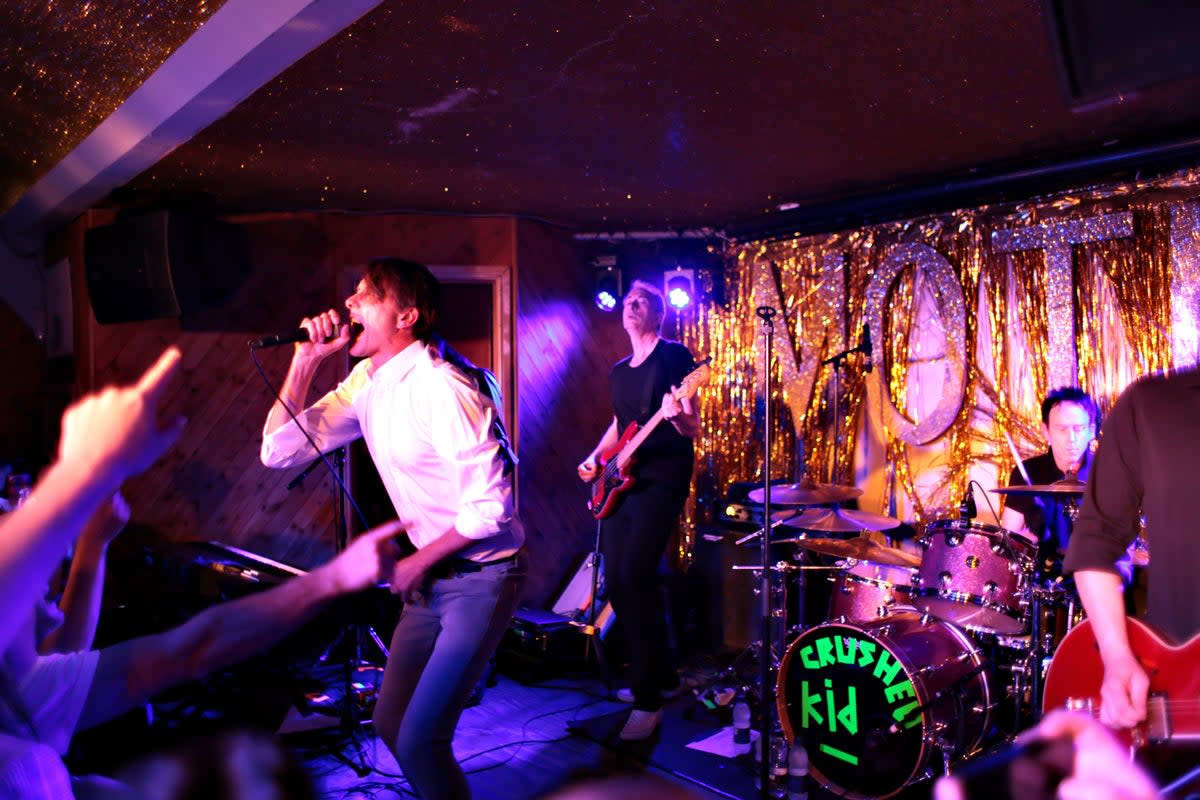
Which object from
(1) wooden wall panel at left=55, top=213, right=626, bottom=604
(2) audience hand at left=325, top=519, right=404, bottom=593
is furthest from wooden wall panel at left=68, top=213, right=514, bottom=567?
(2) audience hand at left=325, top=519, right=404, bottom=593

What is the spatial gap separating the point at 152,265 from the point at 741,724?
4.46 metres

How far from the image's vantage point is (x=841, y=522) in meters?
4.44

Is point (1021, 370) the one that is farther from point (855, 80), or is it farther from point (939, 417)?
point (855, 80)

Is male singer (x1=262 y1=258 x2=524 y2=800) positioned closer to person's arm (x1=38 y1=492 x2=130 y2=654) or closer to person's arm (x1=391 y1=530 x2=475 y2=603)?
person's arm (x1=391 y1=530 x2=475 y2=603)

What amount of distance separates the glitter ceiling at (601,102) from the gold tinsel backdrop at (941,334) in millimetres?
431

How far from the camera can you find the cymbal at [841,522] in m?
4.41

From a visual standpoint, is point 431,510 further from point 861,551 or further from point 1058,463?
point 1058,463

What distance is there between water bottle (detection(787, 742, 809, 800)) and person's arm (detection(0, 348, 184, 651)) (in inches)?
135

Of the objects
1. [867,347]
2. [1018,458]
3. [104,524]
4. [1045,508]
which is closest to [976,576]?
[1045,508]

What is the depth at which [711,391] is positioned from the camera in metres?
6.83

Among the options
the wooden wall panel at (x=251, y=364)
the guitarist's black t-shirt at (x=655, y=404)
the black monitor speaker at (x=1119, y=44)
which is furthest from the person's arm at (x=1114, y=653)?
the wooden wall panel at (x=251, y=364)

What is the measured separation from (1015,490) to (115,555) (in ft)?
17.9

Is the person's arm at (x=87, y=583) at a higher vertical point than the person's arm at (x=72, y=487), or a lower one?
lower

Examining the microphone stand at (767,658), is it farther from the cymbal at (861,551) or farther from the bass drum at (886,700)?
the cymbal at (861,551)
